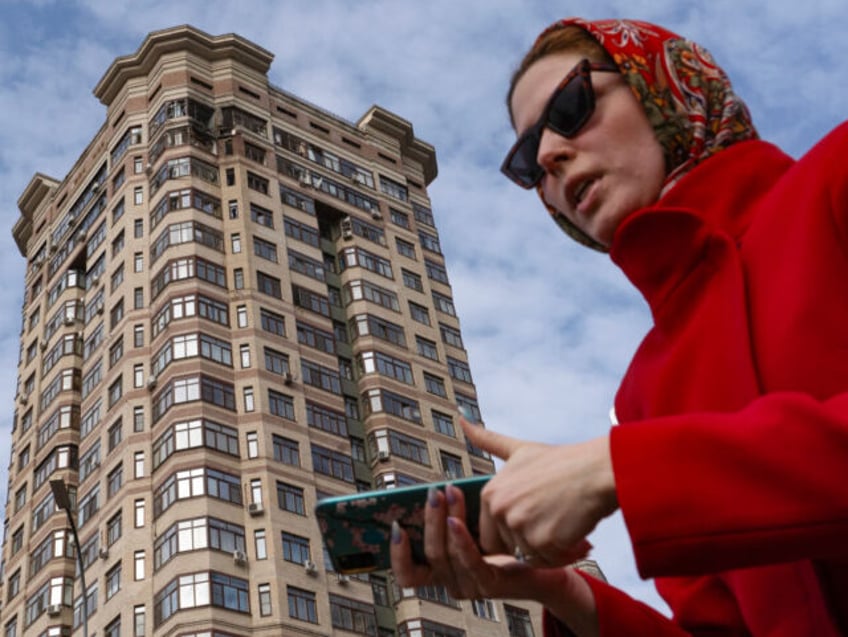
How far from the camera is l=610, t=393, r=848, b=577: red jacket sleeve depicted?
6.32 ft

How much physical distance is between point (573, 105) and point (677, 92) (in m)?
0.28

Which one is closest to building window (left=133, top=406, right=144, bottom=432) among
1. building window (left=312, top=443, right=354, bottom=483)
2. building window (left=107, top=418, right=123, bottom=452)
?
building window (left=107, top=418, right=123, bottom=452)

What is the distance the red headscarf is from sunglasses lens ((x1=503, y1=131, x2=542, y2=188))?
1.17 feet

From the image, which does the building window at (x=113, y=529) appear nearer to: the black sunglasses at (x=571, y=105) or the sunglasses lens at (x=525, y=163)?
the sunglasses lens at (x=525, y=163)

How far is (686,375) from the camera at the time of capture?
8.34ft

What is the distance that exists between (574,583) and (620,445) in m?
1.03

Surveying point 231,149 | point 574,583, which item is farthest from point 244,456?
point 574,583

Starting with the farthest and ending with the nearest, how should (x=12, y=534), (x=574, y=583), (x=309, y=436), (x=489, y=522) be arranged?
(x=12, y=534), (x=309, y=436), (x=574, y=583), (x=489, y=522)

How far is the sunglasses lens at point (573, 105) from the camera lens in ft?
10.3

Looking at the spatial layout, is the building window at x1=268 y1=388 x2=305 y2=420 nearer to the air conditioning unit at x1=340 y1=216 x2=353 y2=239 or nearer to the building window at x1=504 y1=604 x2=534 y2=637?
the air conditioning unit at x1=340 y1=216 x2=353 y2=239

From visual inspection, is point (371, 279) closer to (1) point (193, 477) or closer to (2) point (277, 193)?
(2) point (277, 193)

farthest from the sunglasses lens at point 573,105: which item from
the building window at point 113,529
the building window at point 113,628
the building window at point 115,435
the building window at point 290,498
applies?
the building window at point 115,435

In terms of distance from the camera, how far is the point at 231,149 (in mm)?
47188

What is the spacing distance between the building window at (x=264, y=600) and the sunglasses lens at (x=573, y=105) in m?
32.7
